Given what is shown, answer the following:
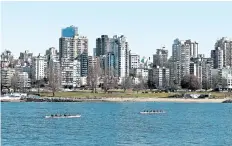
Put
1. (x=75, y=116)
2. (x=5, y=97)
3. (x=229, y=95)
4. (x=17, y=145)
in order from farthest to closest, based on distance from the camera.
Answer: (x=229, y=95), (x=5, y=97), (x=75, y=116), (x=17, y=145)

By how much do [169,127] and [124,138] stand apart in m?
16.2

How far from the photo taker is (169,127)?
82.2 m

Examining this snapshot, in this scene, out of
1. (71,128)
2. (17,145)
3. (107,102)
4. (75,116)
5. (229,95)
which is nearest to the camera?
(17,145)

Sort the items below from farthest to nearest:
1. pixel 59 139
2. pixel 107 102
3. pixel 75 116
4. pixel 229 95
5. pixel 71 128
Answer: pixel 229 95 → pixel 107 102 → pixel 75 116 → pixel 71 128 → pixel 59 139

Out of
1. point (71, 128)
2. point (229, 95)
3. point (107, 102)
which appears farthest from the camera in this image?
point (229, 95)

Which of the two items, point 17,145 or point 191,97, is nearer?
point 17,145

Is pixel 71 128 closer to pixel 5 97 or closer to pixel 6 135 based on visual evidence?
pixel 6 135

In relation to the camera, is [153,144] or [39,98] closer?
[153,144]

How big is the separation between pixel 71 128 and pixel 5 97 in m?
106

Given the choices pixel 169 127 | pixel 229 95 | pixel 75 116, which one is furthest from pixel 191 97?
pixel 169 127

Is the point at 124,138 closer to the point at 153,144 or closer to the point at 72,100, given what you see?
the point at 153,144

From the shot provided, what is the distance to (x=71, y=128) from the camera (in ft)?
261

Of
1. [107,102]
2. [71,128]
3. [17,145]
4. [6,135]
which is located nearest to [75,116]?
[71,128]

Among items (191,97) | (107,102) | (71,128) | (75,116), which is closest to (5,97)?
(107,102)
